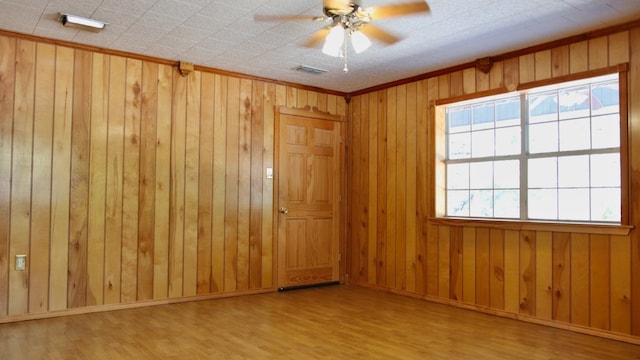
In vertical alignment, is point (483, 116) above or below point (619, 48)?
below

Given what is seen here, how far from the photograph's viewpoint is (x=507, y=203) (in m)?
4.52

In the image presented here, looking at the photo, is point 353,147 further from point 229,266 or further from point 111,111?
point 111,111

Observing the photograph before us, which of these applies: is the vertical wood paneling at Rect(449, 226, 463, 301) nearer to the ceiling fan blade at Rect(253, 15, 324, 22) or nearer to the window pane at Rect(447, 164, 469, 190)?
the window pane at Rect(447, 164, 469, 190)

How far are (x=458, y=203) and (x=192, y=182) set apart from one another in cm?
283

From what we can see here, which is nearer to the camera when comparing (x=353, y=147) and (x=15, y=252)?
(x=15, y=252)

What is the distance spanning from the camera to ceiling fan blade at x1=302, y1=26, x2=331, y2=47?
3.88 metres

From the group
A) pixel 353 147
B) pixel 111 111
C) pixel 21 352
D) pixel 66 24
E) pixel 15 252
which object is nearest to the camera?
pixel 21 352

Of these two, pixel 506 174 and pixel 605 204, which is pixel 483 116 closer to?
pixel 506 174

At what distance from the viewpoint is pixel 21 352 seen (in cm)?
319

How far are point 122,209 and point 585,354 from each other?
13.4ft

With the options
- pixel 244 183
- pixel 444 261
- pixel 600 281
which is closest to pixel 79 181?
pixel 244 183

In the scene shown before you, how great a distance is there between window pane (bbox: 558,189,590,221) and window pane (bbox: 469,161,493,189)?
712mm

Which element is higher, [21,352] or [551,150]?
[551,150]

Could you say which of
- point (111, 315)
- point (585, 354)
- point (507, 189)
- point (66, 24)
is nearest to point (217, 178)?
point (111, 315)
